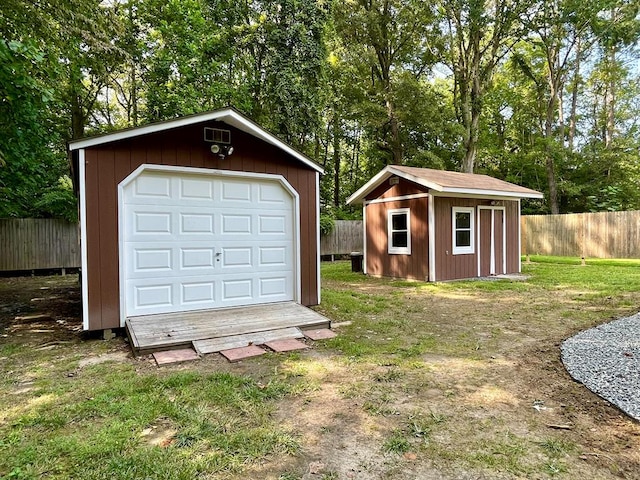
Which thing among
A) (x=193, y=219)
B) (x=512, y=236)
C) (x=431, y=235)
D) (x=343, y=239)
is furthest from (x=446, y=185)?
(x=343, y=239)

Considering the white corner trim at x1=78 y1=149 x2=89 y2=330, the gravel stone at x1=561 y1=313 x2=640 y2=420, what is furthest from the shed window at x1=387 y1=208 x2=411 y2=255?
the white corner trim at x1=78 y1=149 x2=89 y2=330

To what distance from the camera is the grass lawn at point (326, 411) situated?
86.9 inches

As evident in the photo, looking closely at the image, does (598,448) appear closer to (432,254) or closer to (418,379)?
(418,379)

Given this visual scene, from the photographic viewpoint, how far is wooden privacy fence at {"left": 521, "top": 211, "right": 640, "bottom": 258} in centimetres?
1434

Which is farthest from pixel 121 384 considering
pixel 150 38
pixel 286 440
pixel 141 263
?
pixel 150 38

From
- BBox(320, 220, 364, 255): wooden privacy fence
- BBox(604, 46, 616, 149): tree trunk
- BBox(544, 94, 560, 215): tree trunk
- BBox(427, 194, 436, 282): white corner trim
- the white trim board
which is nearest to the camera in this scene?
BBox(427, 194, 436, 282): white corner trim

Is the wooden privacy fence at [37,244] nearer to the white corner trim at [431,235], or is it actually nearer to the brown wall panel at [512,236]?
the white corner trim at [431,235]

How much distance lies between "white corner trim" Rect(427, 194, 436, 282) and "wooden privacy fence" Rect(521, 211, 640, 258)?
8.87 m

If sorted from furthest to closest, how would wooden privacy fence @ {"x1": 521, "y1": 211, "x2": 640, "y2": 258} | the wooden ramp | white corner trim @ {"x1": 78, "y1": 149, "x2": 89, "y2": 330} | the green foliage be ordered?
the green foliage → wooden privacy fence @ {"x1": 521, "y1": 211, "x2": 640, "y2": 258} → white corner trim @ {"x1": 78, "y1": 149, "x2": 89, "y2": 330} → the wooden ramp

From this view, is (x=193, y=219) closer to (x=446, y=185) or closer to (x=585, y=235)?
(x=446, y=185)

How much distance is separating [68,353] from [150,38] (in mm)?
14016

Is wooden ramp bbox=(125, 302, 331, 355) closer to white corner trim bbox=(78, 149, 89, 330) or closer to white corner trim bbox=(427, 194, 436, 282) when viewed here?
white corner trim bbox=(78, 149, 89, 330)

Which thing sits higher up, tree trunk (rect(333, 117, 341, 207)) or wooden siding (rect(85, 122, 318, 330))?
tree trunk (rect(333, 117, 341, 207))

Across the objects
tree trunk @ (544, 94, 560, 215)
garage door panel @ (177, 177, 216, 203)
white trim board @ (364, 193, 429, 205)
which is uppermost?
tree trunk @ (544, 94, 560, 215)
